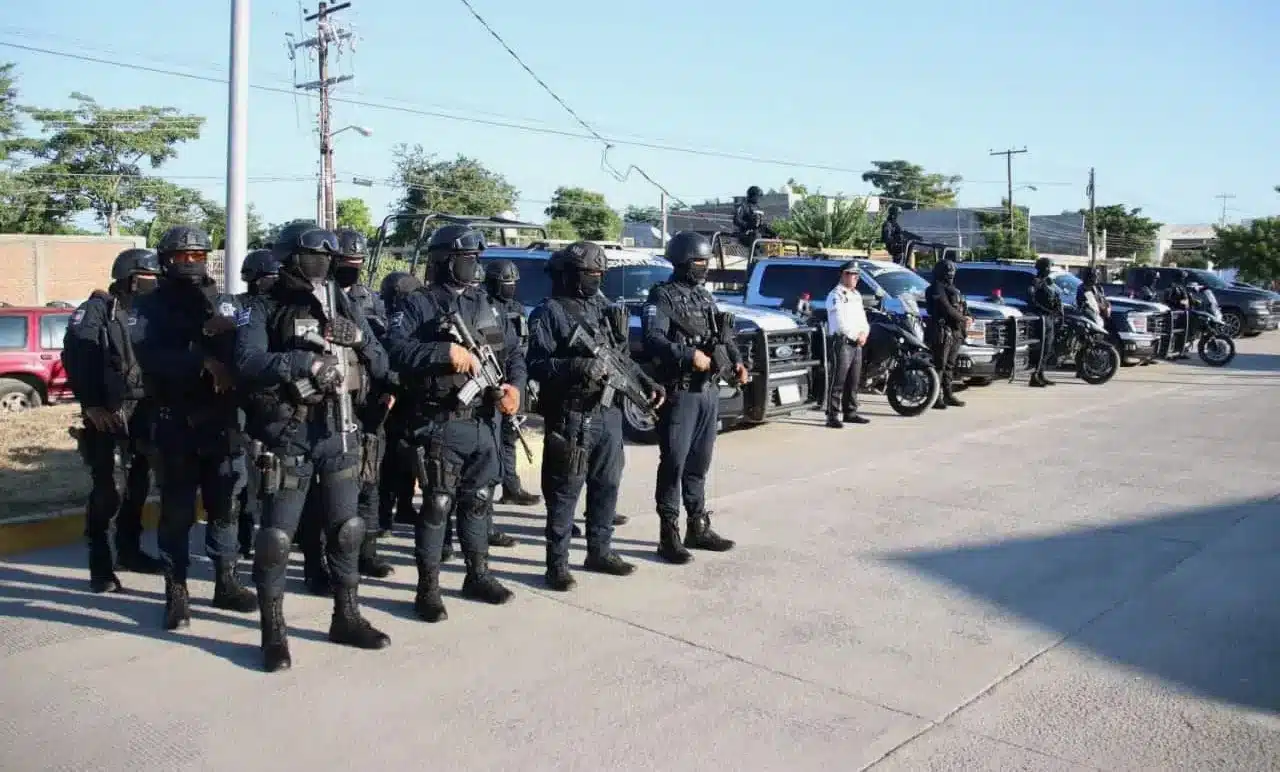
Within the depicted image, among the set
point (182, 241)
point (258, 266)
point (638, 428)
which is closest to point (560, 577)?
point (258, 266)

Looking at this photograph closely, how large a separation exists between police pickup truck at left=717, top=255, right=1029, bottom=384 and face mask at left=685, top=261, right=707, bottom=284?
6315 mm

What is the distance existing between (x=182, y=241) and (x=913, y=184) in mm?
76610

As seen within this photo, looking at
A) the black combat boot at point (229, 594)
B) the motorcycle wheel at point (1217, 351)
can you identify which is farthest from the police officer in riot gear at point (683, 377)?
the motorcycle wheel at point (1217, 351)

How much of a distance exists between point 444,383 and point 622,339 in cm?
125

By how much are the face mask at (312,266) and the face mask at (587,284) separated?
1.55 metres

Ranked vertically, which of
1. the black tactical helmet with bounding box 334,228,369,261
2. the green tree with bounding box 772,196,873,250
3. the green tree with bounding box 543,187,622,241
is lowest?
the black tactical helmet with bounding box 334,228,369,261

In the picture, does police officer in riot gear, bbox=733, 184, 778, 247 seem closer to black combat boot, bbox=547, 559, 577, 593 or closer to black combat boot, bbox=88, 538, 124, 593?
black combat boot, bbox=547, 559, 577, 593

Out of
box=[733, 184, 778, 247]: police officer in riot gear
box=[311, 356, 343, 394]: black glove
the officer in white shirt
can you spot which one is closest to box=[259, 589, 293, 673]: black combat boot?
box=[311, 356, 343, 394]: black glove

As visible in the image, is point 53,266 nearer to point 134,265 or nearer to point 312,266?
point 134,265

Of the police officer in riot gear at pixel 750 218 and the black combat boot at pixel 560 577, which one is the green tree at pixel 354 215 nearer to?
the police officer in riot gear at pixel 750 218

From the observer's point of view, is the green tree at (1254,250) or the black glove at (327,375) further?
the green tree at (1254,250)

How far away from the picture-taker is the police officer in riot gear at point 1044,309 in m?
15.3

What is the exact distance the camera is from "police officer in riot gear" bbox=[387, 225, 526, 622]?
17.0ft

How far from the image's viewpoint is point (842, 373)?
11516 millimetres
